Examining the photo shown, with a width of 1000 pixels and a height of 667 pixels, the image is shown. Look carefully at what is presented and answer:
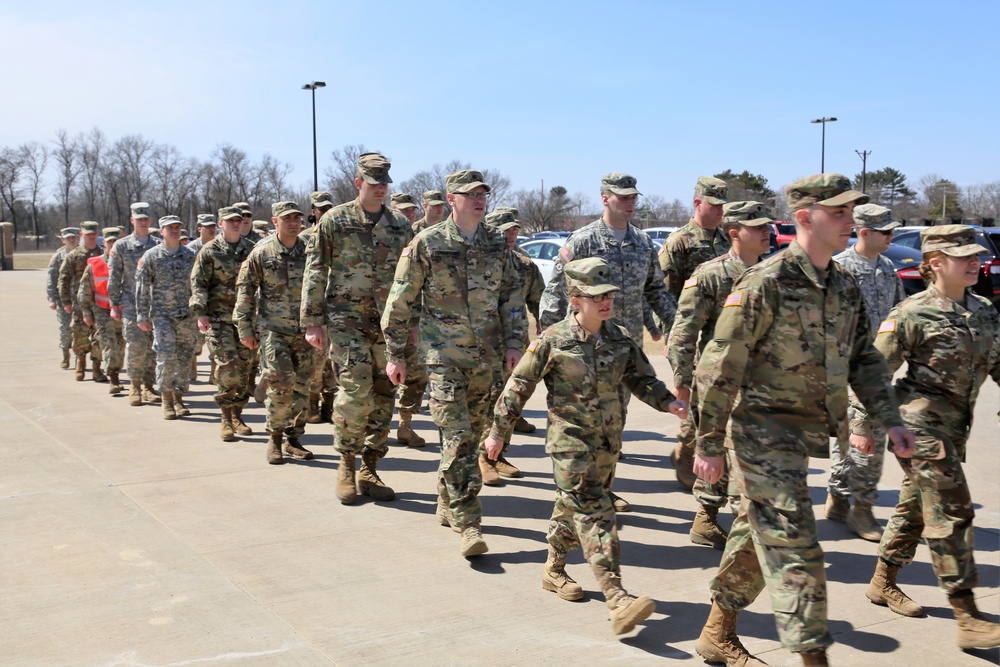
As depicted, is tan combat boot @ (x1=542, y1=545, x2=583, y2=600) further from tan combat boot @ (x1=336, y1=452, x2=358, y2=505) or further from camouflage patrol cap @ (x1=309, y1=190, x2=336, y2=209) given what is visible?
camouflage patrol cap @ (x1=309, y1=190, x2=336, y2=209)

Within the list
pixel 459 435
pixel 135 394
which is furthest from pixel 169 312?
pixel 459 435

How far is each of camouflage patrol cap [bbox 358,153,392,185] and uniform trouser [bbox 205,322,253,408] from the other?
3.08 metres

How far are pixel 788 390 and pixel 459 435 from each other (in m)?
2.43

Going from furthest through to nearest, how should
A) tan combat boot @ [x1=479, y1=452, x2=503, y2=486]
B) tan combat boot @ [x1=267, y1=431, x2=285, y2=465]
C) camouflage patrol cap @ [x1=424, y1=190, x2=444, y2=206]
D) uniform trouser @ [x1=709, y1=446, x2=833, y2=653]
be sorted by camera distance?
camouflage patrol cap @ [x1=424, y1=190, x2=444, y2=206] < tan combat boot @ [x1=267, y1=431, x2=285, y2=465] < tan combat boot @ [x1=479, y1=452, x2=503, y2=486] < uniform trouser @ [x1=709, y1=446, x2=833, y2=653]

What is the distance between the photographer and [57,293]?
559 inches

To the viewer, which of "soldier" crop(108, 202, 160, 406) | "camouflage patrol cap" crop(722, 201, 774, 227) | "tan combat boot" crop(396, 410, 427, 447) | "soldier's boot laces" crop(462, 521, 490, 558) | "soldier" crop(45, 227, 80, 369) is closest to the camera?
"soldier's boot laces" crop(462, 521, 490, 558)

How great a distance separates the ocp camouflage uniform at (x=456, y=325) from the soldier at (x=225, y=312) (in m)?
3.71

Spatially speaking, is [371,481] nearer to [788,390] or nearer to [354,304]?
[354,304]

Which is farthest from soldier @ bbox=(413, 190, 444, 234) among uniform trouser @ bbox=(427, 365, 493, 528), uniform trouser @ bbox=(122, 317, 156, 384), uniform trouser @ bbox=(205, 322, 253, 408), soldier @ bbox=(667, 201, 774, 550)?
soldier @ bbox=(667, 201, 774, 550)

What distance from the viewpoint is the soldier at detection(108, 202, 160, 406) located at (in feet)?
36.0

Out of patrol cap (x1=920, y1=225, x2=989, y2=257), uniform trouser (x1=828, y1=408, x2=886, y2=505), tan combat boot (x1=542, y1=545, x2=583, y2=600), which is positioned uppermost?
patrol cap (x1=920, y1=225, x2=989, y2=257)

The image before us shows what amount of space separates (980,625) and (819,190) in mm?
2243

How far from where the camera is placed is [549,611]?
488cm

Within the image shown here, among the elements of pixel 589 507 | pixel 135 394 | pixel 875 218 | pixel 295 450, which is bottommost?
pixel 295 450
